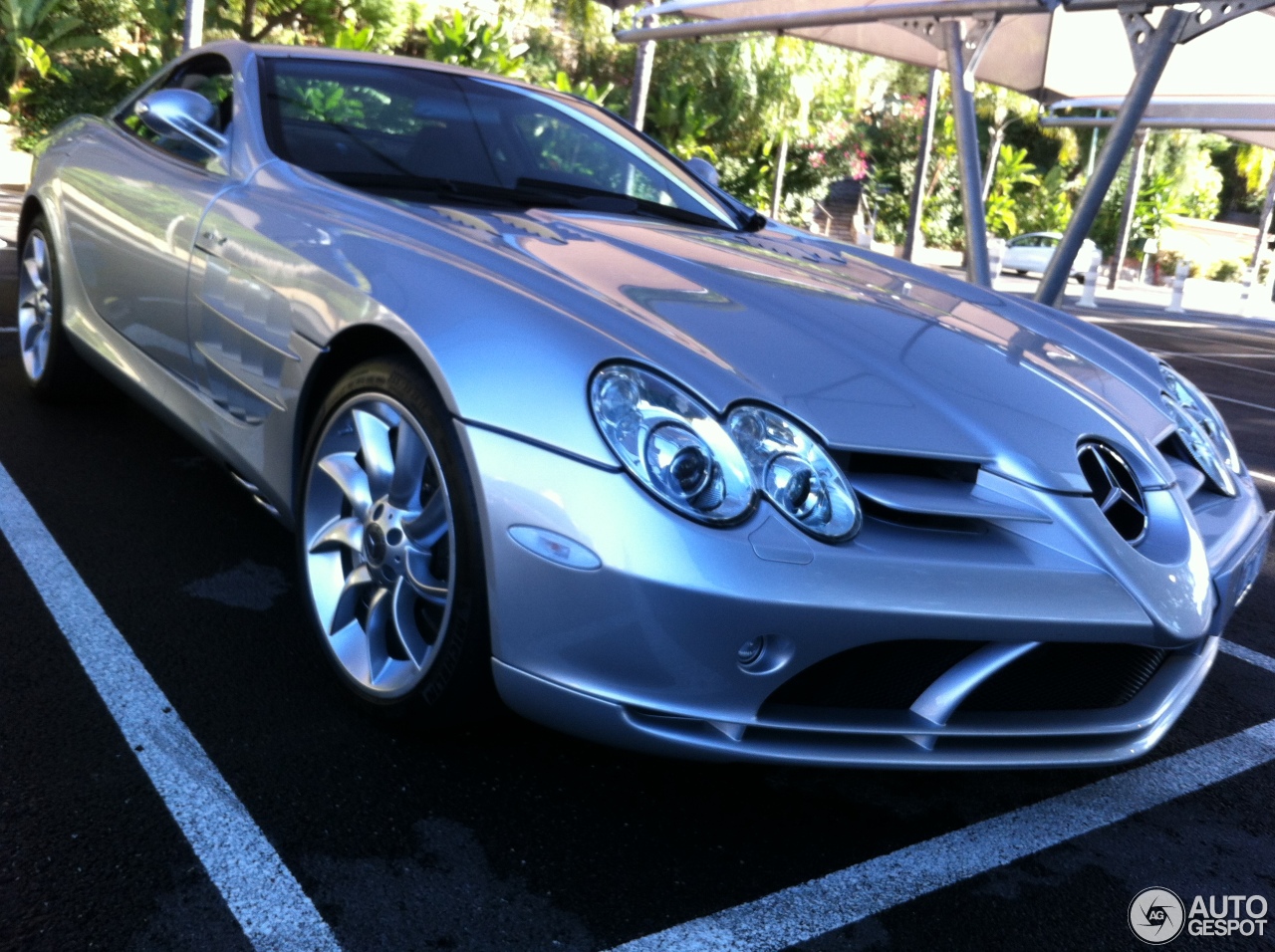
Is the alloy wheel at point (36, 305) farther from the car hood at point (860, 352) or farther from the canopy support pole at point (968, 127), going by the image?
the canopy support pole at point (968, 127)

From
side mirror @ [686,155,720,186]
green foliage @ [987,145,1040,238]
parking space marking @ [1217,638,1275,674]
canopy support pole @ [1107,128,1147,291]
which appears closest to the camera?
parking space marking @ [1217,638,1275,674]

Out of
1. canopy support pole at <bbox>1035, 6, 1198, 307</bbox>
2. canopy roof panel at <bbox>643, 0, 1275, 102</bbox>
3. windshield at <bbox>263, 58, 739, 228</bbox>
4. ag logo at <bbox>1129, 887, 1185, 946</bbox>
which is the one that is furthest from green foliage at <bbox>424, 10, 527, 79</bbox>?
ag logo at <bbox>1129, 887, 1185, 946</bbox>

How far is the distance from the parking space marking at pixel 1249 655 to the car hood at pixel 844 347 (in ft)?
2.78

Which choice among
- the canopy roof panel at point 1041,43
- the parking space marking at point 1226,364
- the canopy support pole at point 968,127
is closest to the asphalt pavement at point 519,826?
the canopy support pole at point 968,127

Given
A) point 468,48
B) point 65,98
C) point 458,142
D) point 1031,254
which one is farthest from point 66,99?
point 1031,254

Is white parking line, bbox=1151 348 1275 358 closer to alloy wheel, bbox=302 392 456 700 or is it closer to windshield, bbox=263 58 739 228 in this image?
windshield, bbox=263 58 739 228

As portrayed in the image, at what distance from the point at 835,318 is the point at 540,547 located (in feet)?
2.85

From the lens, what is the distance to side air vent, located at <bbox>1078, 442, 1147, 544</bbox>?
2180 millimetres

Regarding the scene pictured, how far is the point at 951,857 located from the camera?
2.19 m

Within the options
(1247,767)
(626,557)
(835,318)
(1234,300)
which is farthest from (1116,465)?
(1234,300)

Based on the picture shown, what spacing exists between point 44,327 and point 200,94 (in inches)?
49.0

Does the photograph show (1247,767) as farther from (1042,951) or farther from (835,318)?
(835,318)

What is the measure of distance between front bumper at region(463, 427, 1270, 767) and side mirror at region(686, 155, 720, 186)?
2.22 m

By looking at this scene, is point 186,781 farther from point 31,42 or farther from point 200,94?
point 31,42
